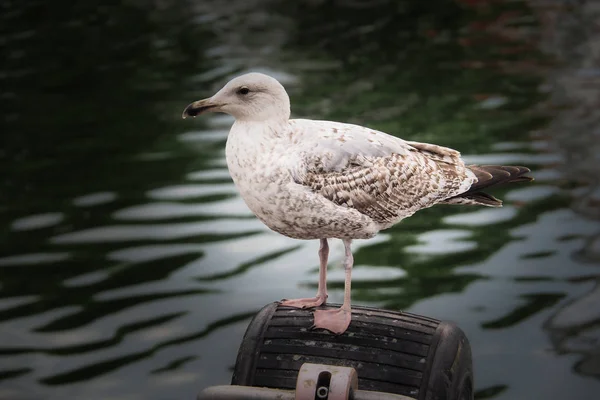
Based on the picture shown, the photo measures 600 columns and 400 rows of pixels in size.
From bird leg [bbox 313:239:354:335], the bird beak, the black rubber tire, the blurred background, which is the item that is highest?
the bird beak

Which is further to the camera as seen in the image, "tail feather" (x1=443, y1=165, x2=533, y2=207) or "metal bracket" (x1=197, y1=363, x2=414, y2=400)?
"tail feather" (x1=443, y1=165, x2=533, y2=207)

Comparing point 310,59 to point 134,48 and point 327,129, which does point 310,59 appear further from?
point 327,129

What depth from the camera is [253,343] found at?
3666mm

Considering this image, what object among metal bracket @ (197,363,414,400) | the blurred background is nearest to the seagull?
metal bracket @ (197,363,414,400)

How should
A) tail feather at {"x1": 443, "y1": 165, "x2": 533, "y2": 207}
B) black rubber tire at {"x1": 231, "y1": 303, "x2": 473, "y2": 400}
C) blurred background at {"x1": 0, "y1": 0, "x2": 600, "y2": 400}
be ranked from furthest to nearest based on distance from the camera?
blurred background at {"x1": 0, "y1": 0, "x2": 600, "y2": 400} < tail feather at {"x1": 443, "y1": 165, "x2": 533, "y2": 207} < black rubber tire at {"x1": 231, "y1": 303, "x2": 473, "y2": 400}

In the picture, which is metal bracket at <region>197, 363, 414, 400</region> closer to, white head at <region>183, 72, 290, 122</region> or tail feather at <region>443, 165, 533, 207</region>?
white head at <region>183, 72, 290, 122</region>

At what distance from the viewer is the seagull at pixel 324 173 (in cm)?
335

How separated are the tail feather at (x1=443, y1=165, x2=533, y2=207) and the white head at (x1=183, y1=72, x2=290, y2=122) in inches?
36.3

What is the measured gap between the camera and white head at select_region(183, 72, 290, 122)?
11.0ft

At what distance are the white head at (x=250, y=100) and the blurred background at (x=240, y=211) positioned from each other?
3227mm

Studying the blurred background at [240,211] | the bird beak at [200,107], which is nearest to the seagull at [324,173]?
the bird beak at [200,107]

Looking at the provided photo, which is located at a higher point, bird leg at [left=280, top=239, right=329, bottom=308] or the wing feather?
the wing feather

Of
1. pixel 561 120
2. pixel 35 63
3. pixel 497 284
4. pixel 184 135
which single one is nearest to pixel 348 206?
pixel 497 284

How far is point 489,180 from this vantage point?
152 inches
